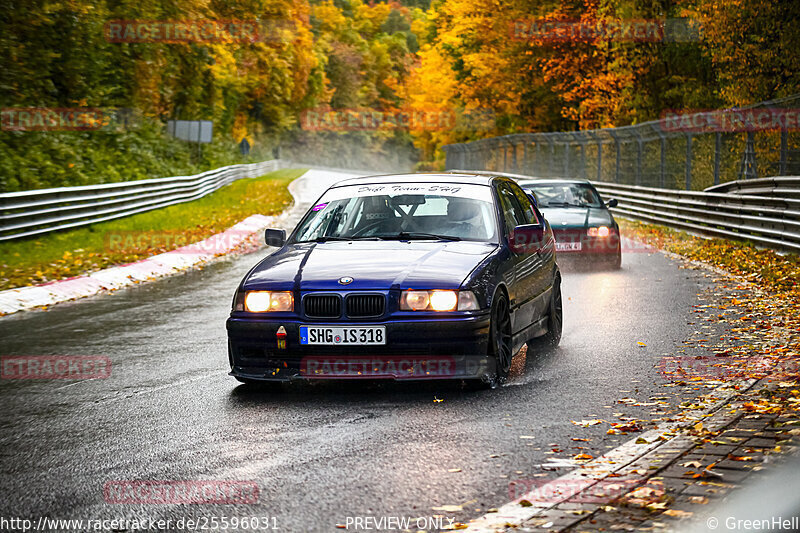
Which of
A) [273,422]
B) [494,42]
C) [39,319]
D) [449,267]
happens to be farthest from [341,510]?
[494,42]

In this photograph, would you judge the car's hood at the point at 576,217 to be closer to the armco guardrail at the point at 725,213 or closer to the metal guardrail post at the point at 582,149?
the armco guardrail at the point at 725,213

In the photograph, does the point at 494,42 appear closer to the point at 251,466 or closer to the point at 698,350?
the point at 698,350

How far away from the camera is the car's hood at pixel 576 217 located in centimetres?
1727

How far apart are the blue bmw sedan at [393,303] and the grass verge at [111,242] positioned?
7.88 m

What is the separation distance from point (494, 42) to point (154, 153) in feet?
73.5

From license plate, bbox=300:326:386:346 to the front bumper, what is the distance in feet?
0.11

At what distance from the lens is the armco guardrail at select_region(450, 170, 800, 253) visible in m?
16.8

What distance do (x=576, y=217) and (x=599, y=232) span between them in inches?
19.9

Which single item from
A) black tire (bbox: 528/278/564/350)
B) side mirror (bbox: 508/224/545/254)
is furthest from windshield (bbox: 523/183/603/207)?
side mirror (bbox: 508/224/545/254)
